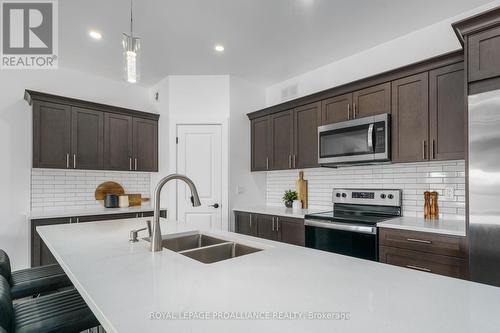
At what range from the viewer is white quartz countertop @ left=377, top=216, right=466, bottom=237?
2.19 meters

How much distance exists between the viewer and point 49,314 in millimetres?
1354

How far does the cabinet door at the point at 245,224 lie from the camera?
390 cm

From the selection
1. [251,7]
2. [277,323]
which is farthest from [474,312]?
[251,7]

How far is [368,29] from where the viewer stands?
2.95 metres

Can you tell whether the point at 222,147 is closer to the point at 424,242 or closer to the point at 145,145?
the point at 145,145

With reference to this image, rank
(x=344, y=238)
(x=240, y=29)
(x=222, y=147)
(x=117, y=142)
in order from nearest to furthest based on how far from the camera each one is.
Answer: (x=344, y=238) < (x=240, y=29) < (x=117, y=142) < (x=222, y=147)

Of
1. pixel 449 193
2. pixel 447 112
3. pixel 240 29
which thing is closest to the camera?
pixel 447 112

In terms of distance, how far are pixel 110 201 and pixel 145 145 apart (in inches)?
36.6

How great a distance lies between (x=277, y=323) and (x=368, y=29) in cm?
303

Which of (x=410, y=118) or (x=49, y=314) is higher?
(x=410, y=118)

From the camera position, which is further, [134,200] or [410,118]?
[134,200]

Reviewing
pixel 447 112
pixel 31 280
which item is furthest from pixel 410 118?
pixel 31 280

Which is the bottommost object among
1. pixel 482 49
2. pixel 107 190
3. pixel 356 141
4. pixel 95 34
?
pixel 107 190

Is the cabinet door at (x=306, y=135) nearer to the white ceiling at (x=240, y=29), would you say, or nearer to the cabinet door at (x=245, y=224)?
the white ceiling at (x=240, y=29)
